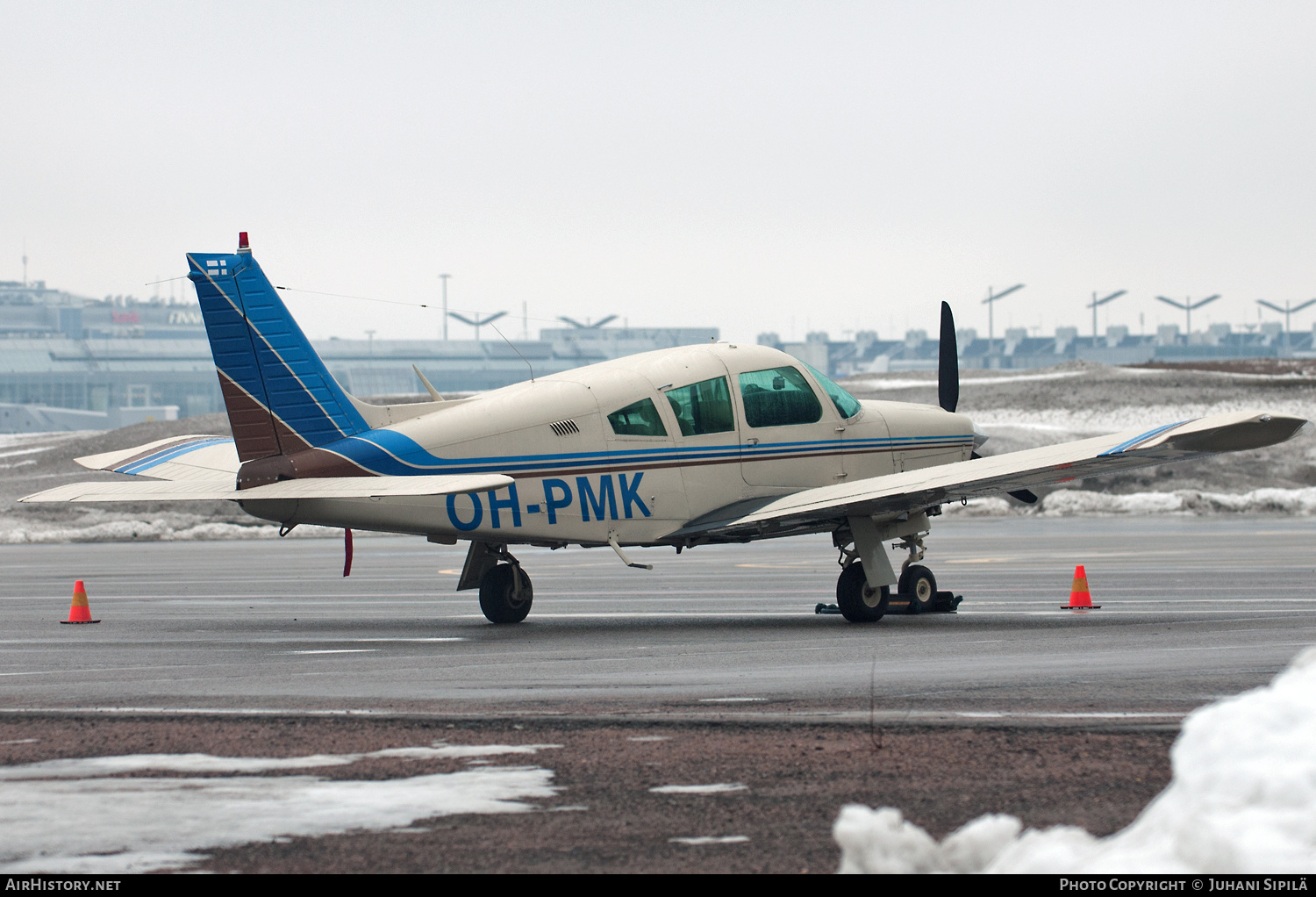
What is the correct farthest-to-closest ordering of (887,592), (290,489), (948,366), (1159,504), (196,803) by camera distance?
(1159,504) < (948,366) < (887,592) < (290,489) < (196,803)

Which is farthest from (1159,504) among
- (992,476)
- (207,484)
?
(207,484)

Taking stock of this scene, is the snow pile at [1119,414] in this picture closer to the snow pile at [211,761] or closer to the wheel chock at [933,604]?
the wheel chock at [933,604]

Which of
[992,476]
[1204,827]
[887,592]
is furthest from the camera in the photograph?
[887,592]

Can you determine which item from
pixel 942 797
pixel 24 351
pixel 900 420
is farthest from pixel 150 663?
pixel 24 351

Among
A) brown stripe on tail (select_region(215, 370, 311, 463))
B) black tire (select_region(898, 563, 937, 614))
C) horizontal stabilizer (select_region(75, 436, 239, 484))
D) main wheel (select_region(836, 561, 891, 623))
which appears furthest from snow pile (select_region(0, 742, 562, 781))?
black tire (select_region(898, 563, 937, 614))

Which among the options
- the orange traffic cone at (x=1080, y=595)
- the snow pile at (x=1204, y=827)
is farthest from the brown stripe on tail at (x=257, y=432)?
the snow pile at (x=1204, y=827)

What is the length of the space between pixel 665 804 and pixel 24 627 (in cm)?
1178

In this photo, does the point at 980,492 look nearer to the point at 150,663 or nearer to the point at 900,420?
the point at 900,420

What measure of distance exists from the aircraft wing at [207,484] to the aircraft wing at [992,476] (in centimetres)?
324

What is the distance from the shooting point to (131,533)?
40.5 m

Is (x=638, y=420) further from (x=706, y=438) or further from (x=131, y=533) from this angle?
(x=131, y=533)

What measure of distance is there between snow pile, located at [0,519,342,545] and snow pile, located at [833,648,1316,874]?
115ft

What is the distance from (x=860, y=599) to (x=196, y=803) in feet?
Answer: 32.2

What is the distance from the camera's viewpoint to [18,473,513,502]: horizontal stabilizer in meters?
13.3
